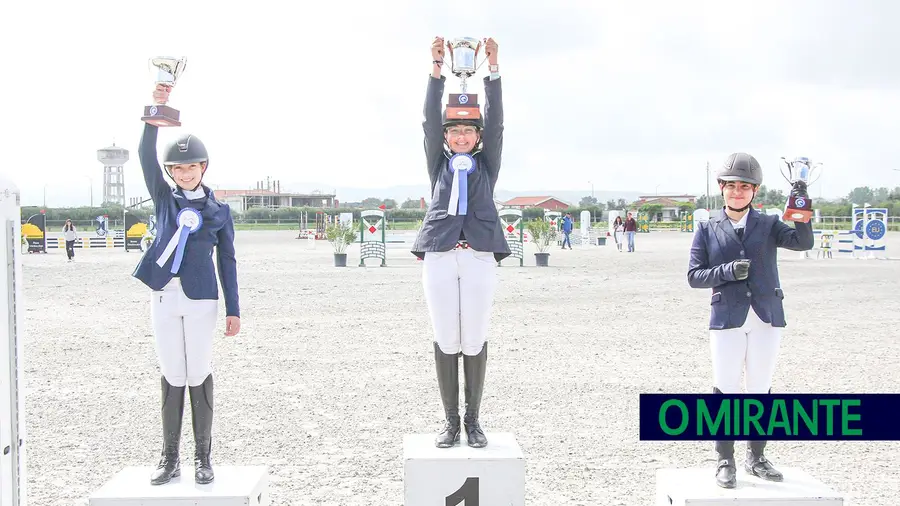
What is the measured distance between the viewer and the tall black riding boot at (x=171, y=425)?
391 centimetres

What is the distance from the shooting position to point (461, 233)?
417cm

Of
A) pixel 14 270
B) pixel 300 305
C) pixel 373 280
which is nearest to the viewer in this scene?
pixel 14 270

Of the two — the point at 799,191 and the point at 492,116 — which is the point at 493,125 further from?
the point at 799,191

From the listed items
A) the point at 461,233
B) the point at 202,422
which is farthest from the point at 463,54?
the point at 202,422

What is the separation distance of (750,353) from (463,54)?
214 cm

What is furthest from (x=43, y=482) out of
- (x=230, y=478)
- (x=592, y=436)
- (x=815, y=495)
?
(x=815, y=495)

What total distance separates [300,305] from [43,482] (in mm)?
8546

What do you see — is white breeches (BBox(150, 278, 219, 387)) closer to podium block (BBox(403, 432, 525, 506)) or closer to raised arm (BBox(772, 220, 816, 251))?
podium block (BBox(403, 432, 525, 506))

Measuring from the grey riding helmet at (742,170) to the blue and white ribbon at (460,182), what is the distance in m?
1.32

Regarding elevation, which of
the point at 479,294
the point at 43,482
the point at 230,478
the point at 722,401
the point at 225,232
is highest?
the point at 225,232

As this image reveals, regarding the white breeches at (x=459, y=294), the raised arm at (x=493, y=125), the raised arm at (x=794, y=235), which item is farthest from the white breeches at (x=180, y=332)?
the raised arm at (x=794, y=235)

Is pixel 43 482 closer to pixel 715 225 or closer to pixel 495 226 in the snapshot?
pixel 495 226

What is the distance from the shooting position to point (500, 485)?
3.86m

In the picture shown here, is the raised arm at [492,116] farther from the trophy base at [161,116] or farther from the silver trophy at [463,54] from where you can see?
the trophy base at [161,116]
